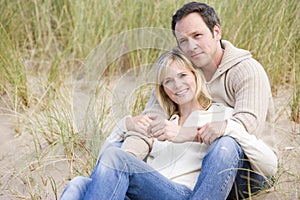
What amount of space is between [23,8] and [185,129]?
2.66m

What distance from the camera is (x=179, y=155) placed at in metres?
2.52

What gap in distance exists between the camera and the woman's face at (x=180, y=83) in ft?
8.54

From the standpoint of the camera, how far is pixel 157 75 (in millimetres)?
2740

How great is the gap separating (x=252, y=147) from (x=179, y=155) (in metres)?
0.34

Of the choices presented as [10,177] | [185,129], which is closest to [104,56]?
[10,177]

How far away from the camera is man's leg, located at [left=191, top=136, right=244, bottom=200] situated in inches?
90.8

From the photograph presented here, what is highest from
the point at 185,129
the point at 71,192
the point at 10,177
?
the point at 185,129

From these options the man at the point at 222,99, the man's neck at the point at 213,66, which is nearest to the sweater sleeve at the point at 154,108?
the man at the point at 222,99

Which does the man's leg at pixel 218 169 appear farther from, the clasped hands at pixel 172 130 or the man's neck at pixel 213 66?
the man's neck at pixel 213 66

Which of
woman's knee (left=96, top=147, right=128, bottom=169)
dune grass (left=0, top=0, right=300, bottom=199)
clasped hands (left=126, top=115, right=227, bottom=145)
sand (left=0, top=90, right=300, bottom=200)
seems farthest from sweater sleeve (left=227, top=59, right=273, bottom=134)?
dune grass (left=0, top=0, right=300, bottom=199)

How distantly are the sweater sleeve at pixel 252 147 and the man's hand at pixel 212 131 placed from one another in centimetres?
3

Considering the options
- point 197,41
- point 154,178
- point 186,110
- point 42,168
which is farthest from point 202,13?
point 42,168

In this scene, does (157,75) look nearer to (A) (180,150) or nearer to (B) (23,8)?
(A) (180,150)

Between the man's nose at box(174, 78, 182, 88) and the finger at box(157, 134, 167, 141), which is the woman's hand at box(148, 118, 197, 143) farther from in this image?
the man's nose at box(174, 78, 182, 88)
